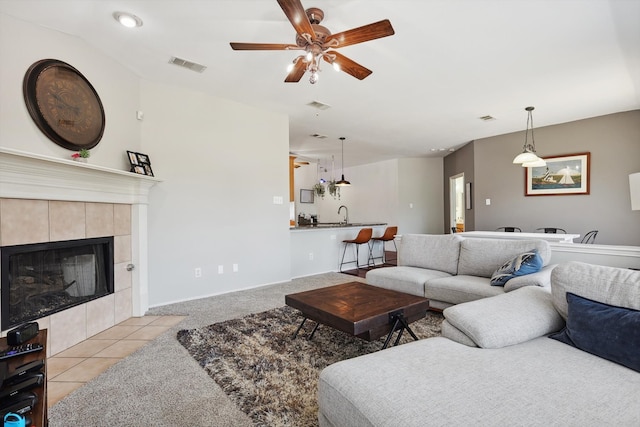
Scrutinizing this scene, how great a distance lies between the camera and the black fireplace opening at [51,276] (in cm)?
213

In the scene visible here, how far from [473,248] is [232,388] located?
269 cm

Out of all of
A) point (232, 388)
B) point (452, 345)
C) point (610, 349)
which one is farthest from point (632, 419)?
point (232, 388)

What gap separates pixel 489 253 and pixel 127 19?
153 inches

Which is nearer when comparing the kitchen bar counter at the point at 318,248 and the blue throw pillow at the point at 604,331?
the blue throw pillow at the point at 604,331

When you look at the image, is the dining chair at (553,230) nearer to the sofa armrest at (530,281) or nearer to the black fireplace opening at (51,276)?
the sofa armrest at (530,281)

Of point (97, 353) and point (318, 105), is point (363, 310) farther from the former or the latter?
point (318, 105)

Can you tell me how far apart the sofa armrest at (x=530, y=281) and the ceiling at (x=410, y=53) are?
2050 mm

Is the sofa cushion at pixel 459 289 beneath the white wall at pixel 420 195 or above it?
beneath

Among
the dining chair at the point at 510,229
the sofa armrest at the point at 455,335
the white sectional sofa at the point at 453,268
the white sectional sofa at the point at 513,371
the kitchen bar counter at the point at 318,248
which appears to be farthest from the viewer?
the dining chair at the point at 510,229

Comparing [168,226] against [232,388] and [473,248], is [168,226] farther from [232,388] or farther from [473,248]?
[473,248]

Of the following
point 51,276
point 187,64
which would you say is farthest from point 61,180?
point 187,64

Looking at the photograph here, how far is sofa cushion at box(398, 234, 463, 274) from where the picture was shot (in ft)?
11.2

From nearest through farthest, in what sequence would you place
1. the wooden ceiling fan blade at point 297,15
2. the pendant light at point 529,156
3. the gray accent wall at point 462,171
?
the wooden ceiling fan blade at point 297,15 → the pendant light at point 529,156 → the gray accent wall at point 462,171

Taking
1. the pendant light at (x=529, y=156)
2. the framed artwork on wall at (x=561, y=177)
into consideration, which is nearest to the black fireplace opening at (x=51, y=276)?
the pendant light at (x=529, y=156)
